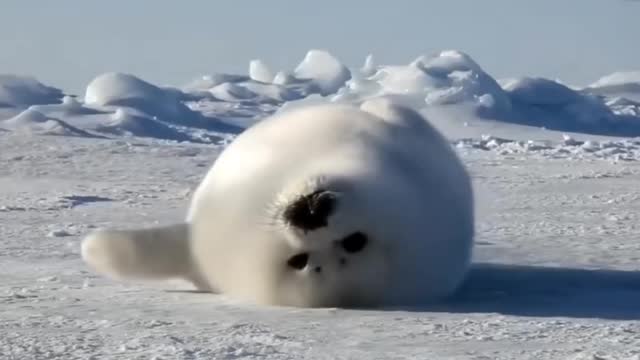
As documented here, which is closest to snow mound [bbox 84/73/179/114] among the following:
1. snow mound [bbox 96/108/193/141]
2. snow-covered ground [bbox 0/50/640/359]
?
snow mound [bbox 96/108/193/141]

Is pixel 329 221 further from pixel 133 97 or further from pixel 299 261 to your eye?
pixel 133 97

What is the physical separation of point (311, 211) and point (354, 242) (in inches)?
7.8


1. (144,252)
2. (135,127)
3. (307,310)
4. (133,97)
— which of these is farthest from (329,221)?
(133,97)

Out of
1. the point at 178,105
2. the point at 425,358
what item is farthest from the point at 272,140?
the point at 178,105

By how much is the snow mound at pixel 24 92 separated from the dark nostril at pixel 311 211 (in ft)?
117

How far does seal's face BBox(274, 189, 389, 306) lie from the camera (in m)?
3.49

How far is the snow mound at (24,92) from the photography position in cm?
4025

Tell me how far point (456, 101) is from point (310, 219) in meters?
41.0

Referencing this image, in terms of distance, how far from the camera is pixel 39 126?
24.6 meters

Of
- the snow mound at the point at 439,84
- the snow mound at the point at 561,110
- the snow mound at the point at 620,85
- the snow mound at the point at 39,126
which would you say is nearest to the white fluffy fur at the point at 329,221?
the snow mound at the point at 39,126

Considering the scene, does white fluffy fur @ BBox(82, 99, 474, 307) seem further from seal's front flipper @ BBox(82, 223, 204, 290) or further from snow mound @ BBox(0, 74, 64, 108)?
snow mound @ BBox(0, 74, 64, 108)

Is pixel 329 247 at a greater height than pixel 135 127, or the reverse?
pixel 135 127

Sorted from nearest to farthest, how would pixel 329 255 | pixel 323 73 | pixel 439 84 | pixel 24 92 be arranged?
1. pixel 329 255
2. pixel 24 92
3. pixel 439 84
4. pixel 323 73

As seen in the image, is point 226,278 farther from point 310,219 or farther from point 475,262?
point 475,262
